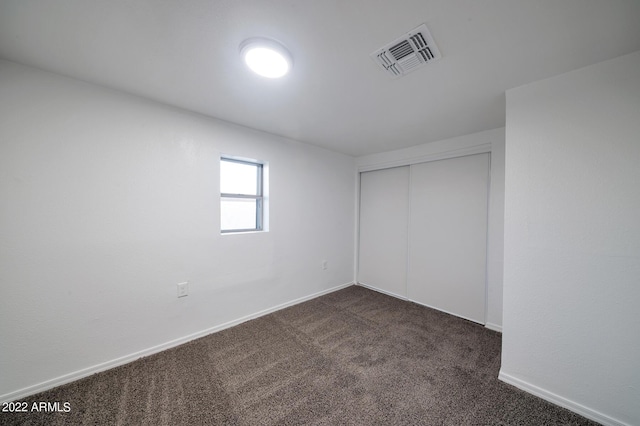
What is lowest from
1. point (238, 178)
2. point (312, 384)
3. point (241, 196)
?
point (312, 384)

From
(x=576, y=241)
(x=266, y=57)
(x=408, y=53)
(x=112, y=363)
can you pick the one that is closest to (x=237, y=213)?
(x=112, y=363)

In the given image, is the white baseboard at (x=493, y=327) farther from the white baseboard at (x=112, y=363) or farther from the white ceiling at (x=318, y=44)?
the white baseboard at (x=112, y=363)

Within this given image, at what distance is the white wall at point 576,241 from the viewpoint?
4.23 ft

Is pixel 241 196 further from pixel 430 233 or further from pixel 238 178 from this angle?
pixel 430 233

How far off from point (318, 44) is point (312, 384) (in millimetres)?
2258

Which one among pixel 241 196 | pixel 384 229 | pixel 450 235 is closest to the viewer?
pixel 241 196

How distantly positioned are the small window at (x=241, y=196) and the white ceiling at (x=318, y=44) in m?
0.76

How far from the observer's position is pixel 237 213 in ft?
8.59

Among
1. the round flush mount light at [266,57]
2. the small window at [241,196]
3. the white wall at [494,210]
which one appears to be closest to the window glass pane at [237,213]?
the small window at [241,196]

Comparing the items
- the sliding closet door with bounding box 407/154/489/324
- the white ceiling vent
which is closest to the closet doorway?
the sliding closet door with bounding box 407/154/489/324

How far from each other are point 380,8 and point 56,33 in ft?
5.70

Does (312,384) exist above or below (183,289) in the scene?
below

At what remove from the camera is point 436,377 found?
67.2 inches

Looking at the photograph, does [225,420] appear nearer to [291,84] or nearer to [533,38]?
[291,84]
